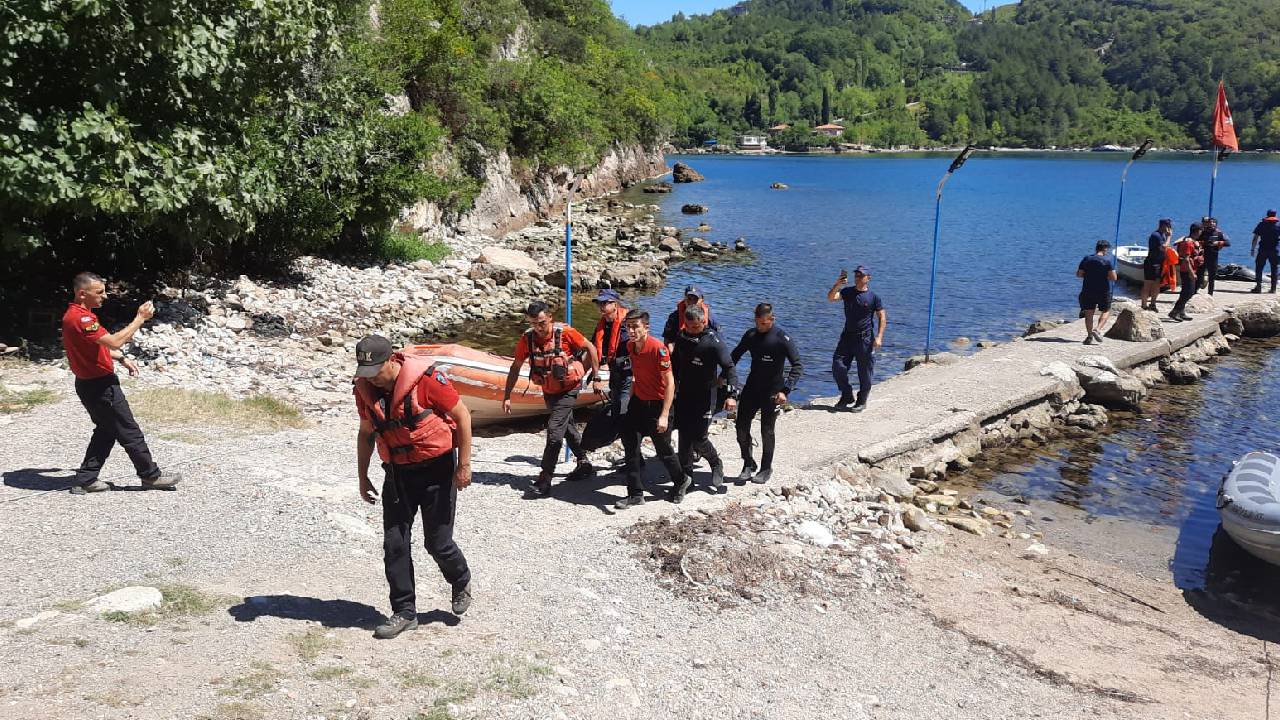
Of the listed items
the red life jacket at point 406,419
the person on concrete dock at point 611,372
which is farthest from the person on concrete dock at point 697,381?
the red life jacket at point 406,419

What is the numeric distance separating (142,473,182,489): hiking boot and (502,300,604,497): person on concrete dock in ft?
9.95

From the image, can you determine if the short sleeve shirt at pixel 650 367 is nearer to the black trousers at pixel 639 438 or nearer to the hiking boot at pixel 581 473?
the black trousers at pixel 639 438

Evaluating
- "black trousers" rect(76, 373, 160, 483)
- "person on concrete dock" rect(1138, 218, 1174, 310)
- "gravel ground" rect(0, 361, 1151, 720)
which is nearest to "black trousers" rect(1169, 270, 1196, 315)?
"person on concrete dock" rect(1138, 218, 1174, 310)

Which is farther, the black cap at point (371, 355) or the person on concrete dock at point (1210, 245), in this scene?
the person on concrete dock at point (1210, 245)

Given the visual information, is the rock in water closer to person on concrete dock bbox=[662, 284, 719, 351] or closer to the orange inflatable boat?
person on concrete dock bbox=[662, 284, 719, 351]

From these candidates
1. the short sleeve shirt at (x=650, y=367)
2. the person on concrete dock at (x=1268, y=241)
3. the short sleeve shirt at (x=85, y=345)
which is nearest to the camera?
the short sleeve shirt at (x=85, y=345)

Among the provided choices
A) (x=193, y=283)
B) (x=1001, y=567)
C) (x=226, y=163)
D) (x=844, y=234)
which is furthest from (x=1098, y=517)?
(x=844, y=234)

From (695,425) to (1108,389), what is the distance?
9.70m

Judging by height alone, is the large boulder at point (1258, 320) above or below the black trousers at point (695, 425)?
below

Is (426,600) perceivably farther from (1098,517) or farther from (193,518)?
(1098,517)

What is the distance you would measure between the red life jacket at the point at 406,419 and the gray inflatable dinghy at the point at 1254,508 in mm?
7992

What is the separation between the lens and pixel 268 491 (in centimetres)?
818

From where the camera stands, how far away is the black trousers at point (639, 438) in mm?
8453

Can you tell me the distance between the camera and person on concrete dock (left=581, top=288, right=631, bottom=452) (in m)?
8.82
